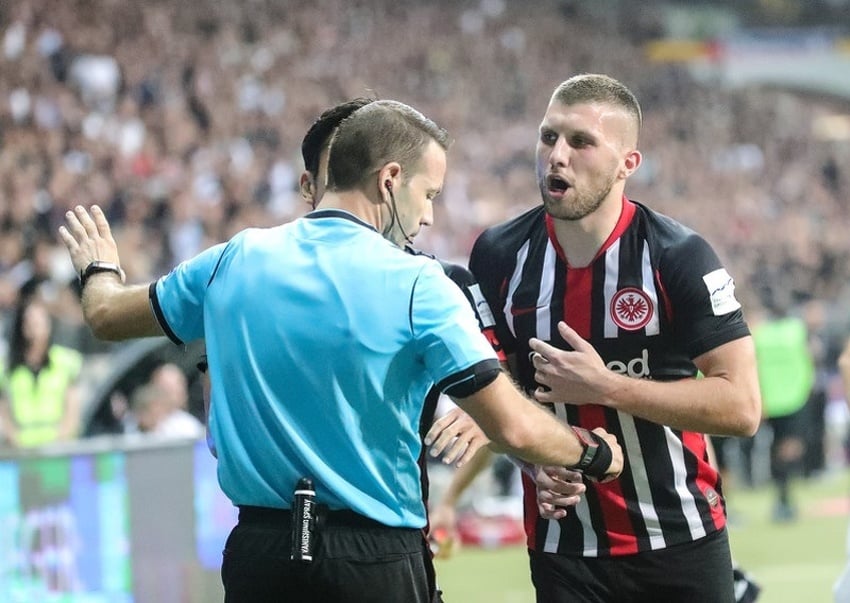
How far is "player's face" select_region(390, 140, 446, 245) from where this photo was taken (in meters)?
3.15

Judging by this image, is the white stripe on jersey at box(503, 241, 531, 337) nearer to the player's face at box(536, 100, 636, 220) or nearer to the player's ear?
the player's face at box(536, 100, 636, 220)

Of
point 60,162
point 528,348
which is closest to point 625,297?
point 528,348

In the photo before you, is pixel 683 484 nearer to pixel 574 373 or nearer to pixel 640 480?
pixel 640 480

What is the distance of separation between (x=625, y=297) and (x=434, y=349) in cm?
109

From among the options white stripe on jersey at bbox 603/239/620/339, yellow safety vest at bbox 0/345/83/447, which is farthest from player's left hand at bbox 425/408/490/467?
yellow safety vest at bbox 0/345/83/447

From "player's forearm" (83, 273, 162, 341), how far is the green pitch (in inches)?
213

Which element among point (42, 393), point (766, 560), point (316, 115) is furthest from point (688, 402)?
point (316, 115)

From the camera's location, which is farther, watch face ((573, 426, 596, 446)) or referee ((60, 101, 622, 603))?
watch face ((573, 426, 596, 446))

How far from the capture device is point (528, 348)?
3.94 metres

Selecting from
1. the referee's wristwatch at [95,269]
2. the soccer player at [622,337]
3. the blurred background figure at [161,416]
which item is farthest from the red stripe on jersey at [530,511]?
the blurred background figure at [161,416]

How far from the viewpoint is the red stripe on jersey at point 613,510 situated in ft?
12.6

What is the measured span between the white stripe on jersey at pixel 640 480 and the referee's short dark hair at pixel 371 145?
117 centimetres

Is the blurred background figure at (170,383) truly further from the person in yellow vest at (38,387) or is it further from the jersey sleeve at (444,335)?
the jersey sleeve at (444,335)

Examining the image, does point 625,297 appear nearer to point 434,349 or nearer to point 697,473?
point 697,473
